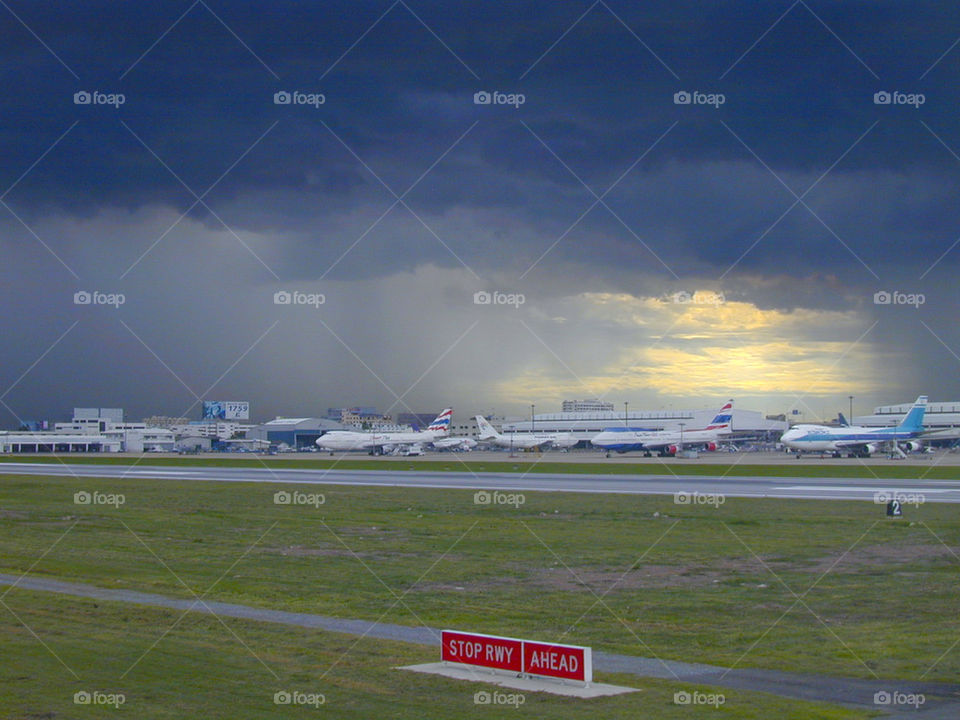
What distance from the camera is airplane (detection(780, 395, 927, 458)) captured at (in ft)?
355

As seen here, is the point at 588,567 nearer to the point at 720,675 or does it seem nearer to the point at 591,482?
the point at 720,675

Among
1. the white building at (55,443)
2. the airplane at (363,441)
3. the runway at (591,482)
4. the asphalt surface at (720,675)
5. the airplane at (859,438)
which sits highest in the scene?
the white building at (55,443)

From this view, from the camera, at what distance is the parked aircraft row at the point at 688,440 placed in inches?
4336

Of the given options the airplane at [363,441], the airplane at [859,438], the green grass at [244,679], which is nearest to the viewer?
the green grass at [244,679]

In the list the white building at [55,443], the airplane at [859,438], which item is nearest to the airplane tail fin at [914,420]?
the airplane at [859,438]

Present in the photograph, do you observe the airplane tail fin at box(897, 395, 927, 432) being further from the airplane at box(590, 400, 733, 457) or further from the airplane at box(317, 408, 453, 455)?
the airplane at box(317, 408, 453, 455)

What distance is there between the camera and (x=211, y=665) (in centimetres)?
1730

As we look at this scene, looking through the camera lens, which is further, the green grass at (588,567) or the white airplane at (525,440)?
the white airplane at (525,440)

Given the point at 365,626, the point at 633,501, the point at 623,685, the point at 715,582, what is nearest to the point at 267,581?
the point at 365,626

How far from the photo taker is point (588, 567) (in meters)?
29.4

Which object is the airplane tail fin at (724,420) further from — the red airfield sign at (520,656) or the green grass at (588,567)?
the red airfield sign at (520,656)

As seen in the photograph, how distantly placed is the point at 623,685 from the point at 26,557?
23.9 meters

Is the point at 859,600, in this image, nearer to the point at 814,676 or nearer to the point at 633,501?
the point at 814,676

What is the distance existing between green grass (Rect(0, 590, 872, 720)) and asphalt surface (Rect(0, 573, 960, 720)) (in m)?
0.52
